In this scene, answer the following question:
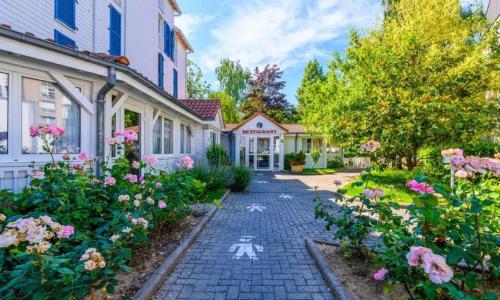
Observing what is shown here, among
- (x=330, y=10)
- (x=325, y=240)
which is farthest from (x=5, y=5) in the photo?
(x=330, y=10)

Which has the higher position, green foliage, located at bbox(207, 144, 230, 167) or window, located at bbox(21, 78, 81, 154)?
window, located at bbox(21, 78, 81, 154)

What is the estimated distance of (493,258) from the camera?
221 cm

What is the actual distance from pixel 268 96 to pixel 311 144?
1812 cm

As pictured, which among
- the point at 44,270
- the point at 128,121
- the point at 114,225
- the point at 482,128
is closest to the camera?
the point at 44,270

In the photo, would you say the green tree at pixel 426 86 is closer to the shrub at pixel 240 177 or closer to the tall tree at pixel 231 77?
the shrub at pixel 240 177

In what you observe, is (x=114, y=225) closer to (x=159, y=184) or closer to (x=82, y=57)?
(x=159, y=184)

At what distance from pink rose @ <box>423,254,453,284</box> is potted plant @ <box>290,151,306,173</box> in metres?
18.6

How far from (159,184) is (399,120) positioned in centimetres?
892

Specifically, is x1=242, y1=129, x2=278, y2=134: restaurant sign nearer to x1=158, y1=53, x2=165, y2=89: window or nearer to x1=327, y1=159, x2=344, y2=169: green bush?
x1=327, y1=159, x2=344, y2=169: green bush

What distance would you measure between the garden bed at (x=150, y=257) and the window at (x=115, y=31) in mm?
8036

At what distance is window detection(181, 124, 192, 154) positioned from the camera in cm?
1254

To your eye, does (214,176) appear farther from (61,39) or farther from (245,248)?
(61,39)

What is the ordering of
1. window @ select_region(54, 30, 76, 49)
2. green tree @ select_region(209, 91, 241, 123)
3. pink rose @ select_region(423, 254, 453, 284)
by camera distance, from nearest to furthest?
pink rose @ select_region(423, 254, 453, 284) < window @ select_region(54, 30, 76, 49) < green tree @ select_region(209, 91, 241, 123)

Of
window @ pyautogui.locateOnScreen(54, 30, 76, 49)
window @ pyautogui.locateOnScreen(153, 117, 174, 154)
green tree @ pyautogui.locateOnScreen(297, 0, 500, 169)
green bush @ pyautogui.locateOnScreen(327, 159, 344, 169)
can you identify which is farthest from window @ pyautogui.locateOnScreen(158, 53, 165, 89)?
green bush @ pyautogui.locateOnScreen(327, 159, 344, 169)
